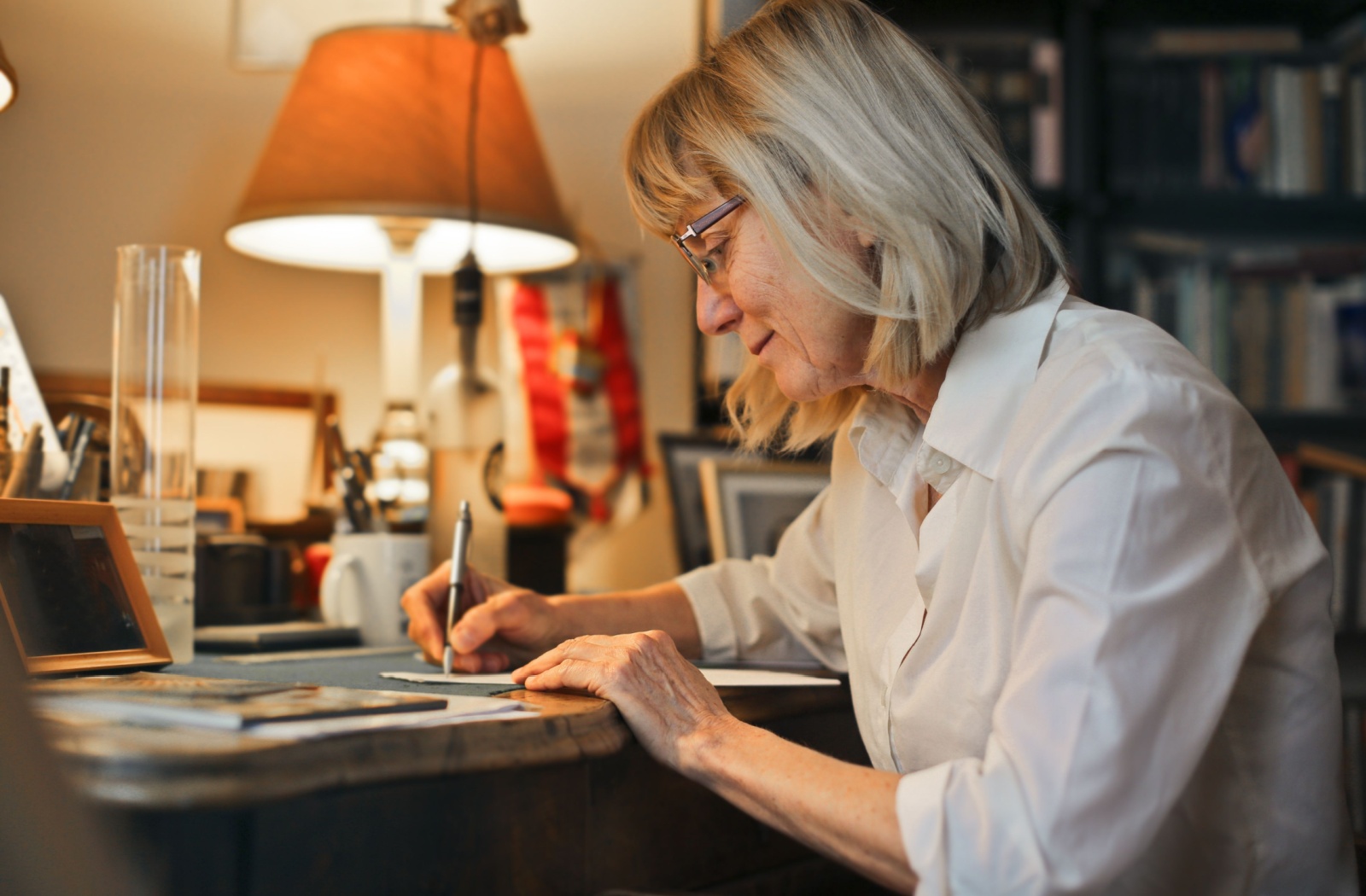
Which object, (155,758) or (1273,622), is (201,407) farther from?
(1273,622)

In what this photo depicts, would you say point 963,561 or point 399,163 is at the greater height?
point 399,163

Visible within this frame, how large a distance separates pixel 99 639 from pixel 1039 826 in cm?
70

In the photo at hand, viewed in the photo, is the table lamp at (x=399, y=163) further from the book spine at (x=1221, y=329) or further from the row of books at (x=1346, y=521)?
the row of books at (x=1346, y=521)

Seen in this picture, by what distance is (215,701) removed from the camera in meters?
0.67

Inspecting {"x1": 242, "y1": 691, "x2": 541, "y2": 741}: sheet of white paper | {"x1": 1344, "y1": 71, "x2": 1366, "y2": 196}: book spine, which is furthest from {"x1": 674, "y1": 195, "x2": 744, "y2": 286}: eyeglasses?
{"x1": 1344, "y1": 71, "x2": 1366, "y2": 196}: book spine

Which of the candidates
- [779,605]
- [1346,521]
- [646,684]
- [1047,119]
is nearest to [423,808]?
[646,684]

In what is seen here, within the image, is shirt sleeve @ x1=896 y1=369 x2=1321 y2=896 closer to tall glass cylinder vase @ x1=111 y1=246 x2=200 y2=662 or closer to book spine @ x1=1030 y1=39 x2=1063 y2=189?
tall glass cylinder vase @ x1=111 y1=246 x2=200 y2=662

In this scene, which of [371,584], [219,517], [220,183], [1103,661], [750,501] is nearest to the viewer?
[1103,661]

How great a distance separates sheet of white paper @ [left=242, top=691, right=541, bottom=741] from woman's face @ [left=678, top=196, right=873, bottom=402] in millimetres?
405

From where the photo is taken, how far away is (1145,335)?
2.78ft

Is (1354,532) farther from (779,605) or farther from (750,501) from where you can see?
(779,605)

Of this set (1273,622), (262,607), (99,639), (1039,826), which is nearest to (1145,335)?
(1273,622)

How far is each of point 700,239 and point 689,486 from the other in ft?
2.60

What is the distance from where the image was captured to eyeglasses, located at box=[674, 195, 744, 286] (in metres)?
0.98
